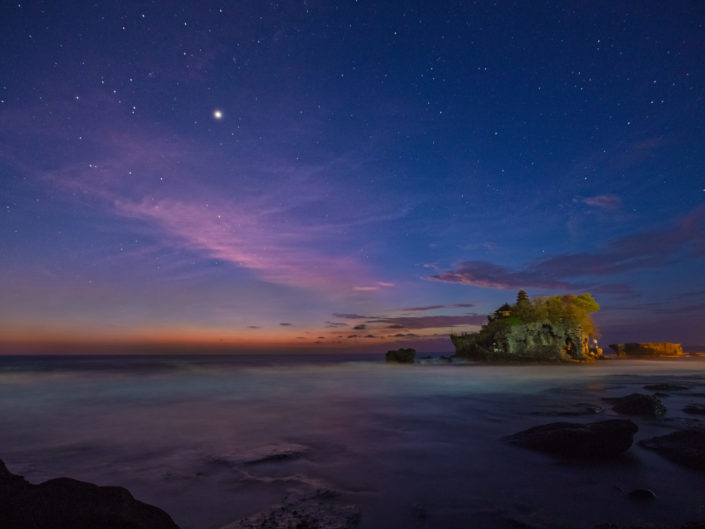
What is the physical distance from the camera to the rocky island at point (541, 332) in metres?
50.6

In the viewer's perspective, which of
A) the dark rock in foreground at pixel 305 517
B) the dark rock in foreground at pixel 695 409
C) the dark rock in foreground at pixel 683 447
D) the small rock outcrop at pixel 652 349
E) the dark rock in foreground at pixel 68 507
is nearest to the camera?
the dark rock in foreground at pixel 68 507

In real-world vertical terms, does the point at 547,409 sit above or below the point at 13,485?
below

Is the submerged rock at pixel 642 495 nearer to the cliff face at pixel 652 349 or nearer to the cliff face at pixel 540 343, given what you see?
the cliff face at pixel 540 343

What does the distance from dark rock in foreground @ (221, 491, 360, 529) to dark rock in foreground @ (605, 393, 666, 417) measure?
11.0 m

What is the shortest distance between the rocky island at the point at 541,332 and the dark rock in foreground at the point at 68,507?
54727mm

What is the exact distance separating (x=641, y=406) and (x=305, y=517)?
12.0 meters

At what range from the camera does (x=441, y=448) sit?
8.80m

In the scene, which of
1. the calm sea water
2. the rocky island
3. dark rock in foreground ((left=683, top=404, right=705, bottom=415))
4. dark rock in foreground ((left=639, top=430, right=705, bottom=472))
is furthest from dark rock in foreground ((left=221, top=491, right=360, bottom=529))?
the rocky island

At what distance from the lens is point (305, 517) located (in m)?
4.49

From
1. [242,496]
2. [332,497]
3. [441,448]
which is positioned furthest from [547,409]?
[242,496]

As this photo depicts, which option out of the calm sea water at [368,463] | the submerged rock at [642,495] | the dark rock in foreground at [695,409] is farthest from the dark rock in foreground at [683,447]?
the dark rock in foreground at [695,409]

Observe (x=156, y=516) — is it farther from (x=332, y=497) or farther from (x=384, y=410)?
(x=384, y=410)

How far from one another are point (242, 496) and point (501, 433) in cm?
728

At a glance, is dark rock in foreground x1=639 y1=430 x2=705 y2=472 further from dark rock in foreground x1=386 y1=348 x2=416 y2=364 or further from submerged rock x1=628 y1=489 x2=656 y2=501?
dark rock in foreground x1=386 y1=348 x2=416 y2=364
